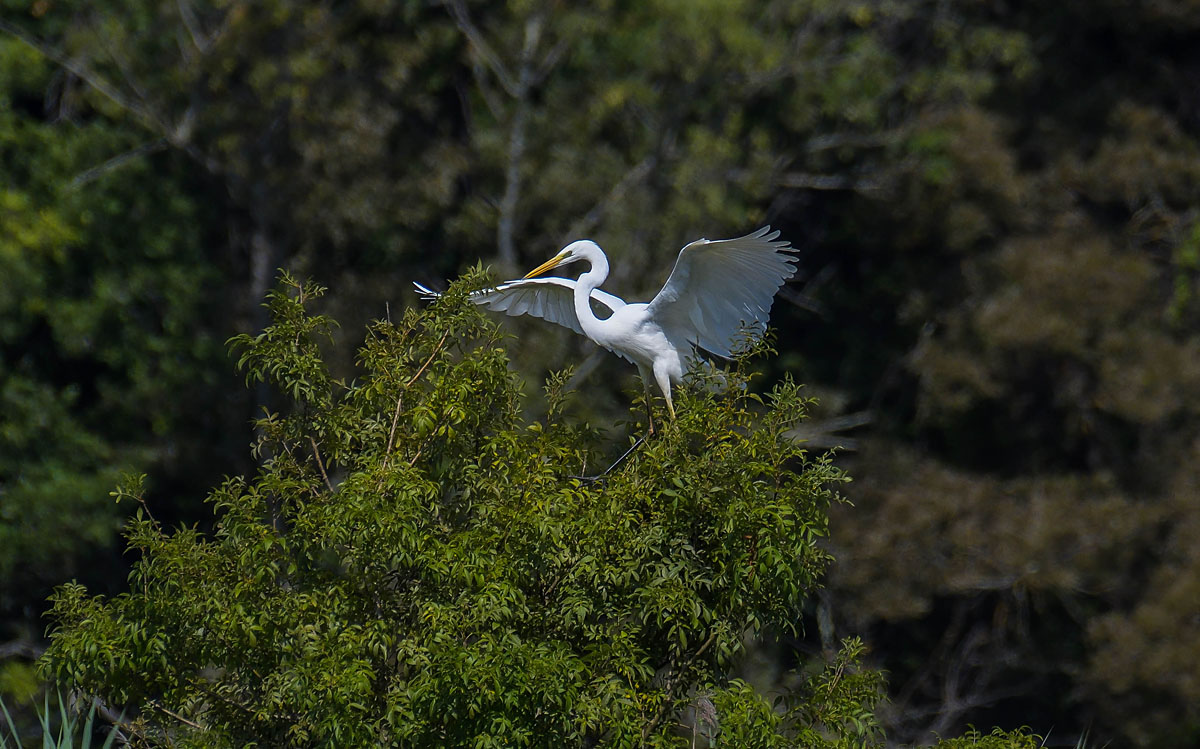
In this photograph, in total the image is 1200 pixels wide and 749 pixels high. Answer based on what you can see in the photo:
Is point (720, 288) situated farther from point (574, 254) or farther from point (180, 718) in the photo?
point (180, 718)

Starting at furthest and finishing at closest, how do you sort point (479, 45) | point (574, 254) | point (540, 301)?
point (479, 45) < point (540, 301) < point (574, 254)

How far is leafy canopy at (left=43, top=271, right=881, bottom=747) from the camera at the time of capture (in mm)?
4770

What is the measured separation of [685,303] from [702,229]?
696 cm

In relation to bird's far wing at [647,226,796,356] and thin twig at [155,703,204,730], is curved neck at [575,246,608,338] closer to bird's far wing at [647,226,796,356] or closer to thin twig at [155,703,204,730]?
bird's far wing at [647,226,796,356]

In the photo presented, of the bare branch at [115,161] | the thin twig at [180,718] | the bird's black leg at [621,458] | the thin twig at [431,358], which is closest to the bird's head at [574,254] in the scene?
the bird's black leg at [621,458]

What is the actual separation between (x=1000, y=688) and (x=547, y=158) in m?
7.01

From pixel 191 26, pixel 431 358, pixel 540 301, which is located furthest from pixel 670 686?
pixel 191 26

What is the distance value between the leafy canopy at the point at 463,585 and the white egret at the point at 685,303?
1.07 meters

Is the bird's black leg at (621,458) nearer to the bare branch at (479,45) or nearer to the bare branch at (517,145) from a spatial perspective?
the bare branch at (517,145)

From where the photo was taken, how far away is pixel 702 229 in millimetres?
13617

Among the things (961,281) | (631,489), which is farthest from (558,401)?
(961,281)

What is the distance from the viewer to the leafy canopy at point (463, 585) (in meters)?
4.77

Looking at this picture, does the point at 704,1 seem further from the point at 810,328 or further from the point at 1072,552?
the point at 1072,552

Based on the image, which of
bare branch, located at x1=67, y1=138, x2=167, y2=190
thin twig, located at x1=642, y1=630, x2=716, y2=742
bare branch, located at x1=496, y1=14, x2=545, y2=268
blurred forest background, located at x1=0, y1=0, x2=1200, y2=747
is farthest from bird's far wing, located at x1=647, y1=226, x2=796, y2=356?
bare branch, located at x1=67, y1=138, x2=167, y2=190
